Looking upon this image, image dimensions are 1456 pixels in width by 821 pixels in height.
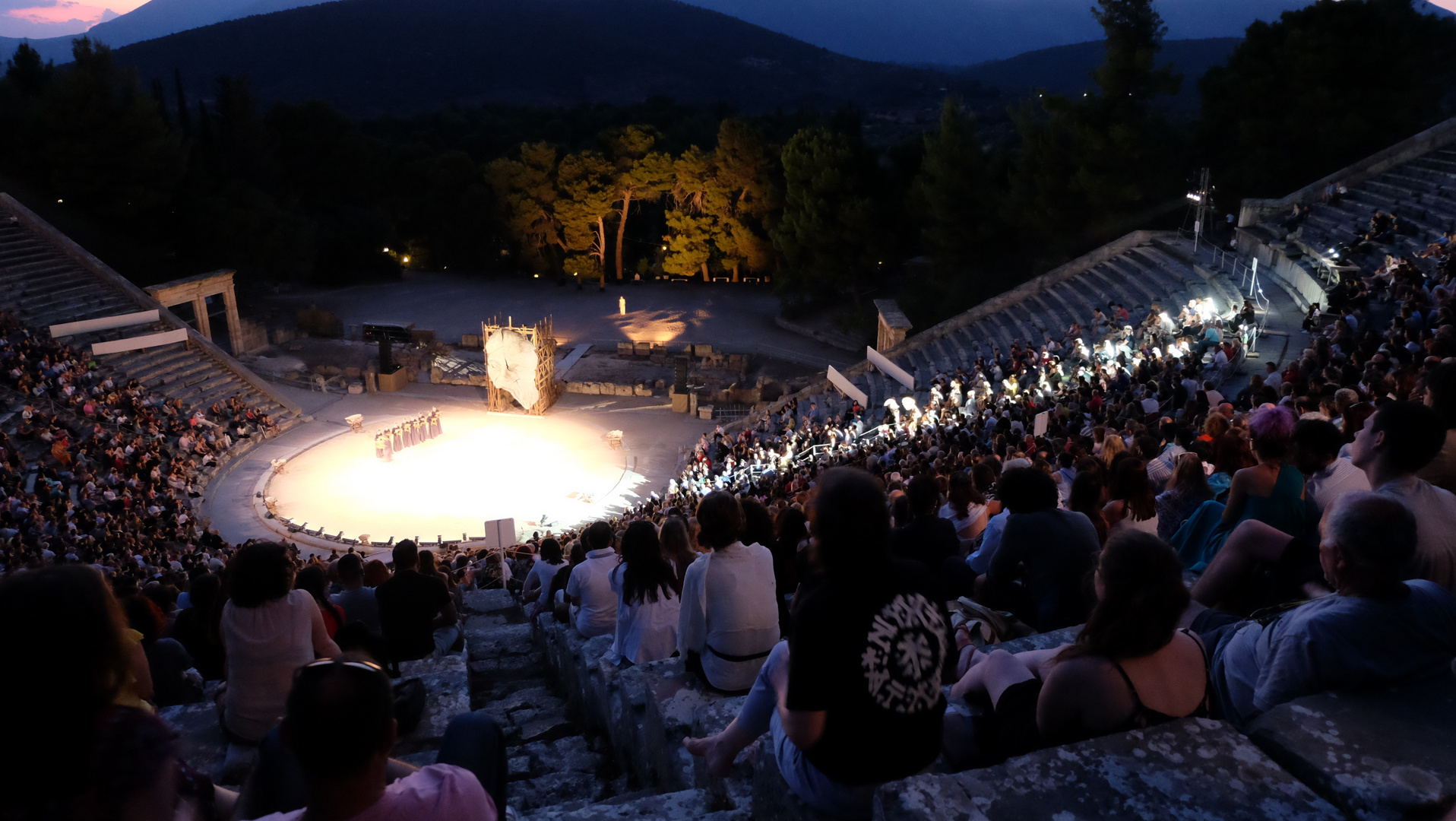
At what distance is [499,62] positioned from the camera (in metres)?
120

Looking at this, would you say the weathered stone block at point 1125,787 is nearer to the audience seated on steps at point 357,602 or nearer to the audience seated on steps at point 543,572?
the audience seated on steps at point 357,602

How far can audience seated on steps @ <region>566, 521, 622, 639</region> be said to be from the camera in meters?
6.00

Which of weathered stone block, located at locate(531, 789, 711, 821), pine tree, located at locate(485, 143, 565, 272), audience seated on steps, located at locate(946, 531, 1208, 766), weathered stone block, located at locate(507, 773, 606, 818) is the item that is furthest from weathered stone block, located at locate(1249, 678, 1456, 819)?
pine tree, located at locate(485, 143, 565, 272)

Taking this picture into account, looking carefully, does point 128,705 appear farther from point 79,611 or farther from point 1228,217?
point 1228,217

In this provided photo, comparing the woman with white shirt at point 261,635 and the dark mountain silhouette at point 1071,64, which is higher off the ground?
the dark mountain silhouette at point 1071,64

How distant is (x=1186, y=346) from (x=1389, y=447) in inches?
427

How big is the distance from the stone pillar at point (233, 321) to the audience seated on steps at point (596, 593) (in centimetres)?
2539

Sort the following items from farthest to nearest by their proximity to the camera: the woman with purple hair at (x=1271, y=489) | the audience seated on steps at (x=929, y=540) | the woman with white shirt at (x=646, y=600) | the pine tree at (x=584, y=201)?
the pine tree at (x=584, y=201)
the audience seated on steps at (x=929, y=540)
the woman with white shirt at (x=646, y=600)
the woman with purple hair at (x=1271, y=489)

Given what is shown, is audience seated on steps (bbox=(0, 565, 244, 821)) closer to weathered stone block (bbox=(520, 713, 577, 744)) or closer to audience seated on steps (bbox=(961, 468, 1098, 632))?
weathered stone block (bbox=(520, 713, 577, 744))

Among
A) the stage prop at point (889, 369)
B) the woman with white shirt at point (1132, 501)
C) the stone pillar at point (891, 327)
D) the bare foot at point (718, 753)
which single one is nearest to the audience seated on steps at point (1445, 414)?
the woman with white shirt at point (1132, 501)

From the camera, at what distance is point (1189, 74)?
10719 cm

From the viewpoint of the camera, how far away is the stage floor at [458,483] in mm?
17328

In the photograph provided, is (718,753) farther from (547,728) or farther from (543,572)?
(543,572)

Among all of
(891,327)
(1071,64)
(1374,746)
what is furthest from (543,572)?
(1071,64)
